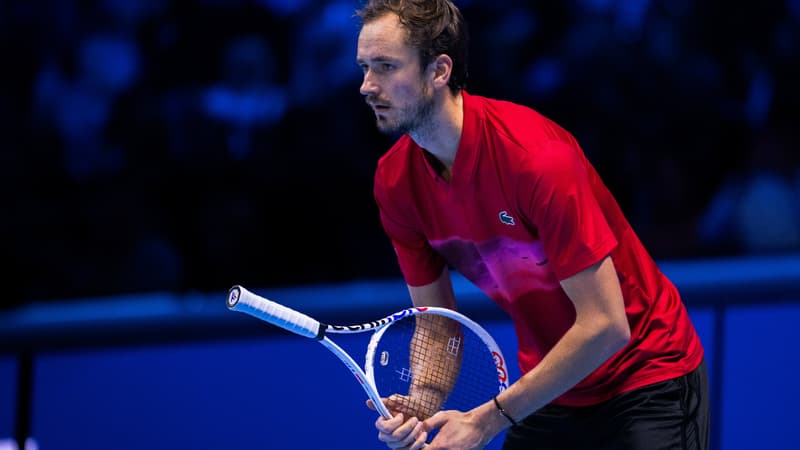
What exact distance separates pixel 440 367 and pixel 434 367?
0.02m

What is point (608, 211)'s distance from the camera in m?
2.37

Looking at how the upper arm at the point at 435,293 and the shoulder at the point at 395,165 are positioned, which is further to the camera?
the upper arm at the point at 435,293

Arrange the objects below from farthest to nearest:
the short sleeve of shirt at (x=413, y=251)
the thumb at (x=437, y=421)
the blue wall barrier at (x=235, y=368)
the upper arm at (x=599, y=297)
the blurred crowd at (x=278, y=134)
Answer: the blurred crowd at (x=278, y=134), the blue wall barrier at (x=235, y=368), the short sleeve of shirt at (x=413, y=251), the thumb at (x=437, y=421), the upper arm at (x=599, y=297)

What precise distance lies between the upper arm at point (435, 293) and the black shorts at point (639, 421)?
348mm

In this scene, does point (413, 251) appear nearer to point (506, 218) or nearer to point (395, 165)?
point (395, 165)

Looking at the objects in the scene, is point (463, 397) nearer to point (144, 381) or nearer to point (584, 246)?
point (584, 246)

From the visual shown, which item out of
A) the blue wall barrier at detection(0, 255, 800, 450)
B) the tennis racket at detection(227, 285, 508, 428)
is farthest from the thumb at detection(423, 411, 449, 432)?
the blue wall barrier at detection(0, 255, 800, 450)

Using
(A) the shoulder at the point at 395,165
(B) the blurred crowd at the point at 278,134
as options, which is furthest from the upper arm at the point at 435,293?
(B) the blurred crowd at the point at 278,134

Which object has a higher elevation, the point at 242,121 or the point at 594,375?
the point at 242,121

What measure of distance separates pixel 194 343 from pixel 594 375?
1.45 m

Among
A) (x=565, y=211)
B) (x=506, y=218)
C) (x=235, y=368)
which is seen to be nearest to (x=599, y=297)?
(x=565, y=211)

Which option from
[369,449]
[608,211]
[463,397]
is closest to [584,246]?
[608,211]

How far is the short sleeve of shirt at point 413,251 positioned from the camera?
8.53 ft

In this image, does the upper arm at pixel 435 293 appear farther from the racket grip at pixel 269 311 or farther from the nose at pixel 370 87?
the nose at pixel 370 87
